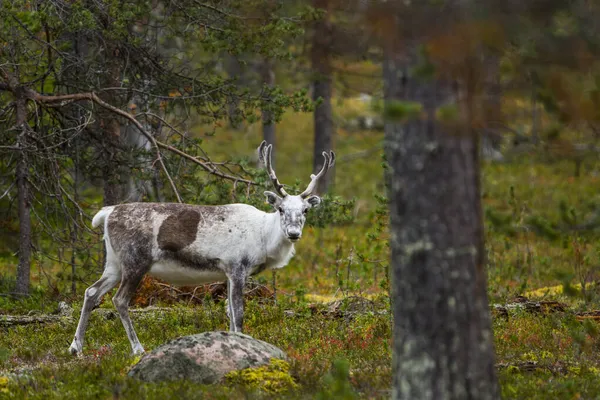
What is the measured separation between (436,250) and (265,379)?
279cm

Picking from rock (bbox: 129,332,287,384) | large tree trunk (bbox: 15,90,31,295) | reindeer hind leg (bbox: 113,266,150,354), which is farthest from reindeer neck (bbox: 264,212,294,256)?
large tree trunk (bbox: 15,90,31,295)

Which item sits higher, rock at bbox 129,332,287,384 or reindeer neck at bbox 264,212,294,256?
reindeer neck at bbox 264,212,294,256

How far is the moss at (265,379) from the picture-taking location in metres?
7.78

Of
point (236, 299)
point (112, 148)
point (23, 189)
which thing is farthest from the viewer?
point (112, 148)

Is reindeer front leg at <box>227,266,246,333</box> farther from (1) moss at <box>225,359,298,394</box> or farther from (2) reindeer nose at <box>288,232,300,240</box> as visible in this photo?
(1) moss at <box>225,359,298,394</box>

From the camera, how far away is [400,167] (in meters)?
5.95

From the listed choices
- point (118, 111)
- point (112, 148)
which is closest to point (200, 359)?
point (118, 111)

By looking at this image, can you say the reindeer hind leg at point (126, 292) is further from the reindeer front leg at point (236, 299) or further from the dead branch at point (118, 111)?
the dead branch at point (118, 111)

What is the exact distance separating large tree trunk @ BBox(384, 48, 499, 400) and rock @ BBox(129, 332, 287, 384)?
2.58 m

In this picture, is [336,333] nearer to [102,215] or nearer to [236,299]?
[236,299]

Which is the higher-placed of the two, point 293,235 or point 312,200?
point 312,200

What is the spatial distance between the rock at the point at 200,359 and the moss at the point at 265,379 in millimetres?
127

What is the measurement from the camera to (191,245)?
10328 millimetres

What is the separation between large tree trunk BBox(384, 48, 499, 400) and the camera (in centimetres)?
581
